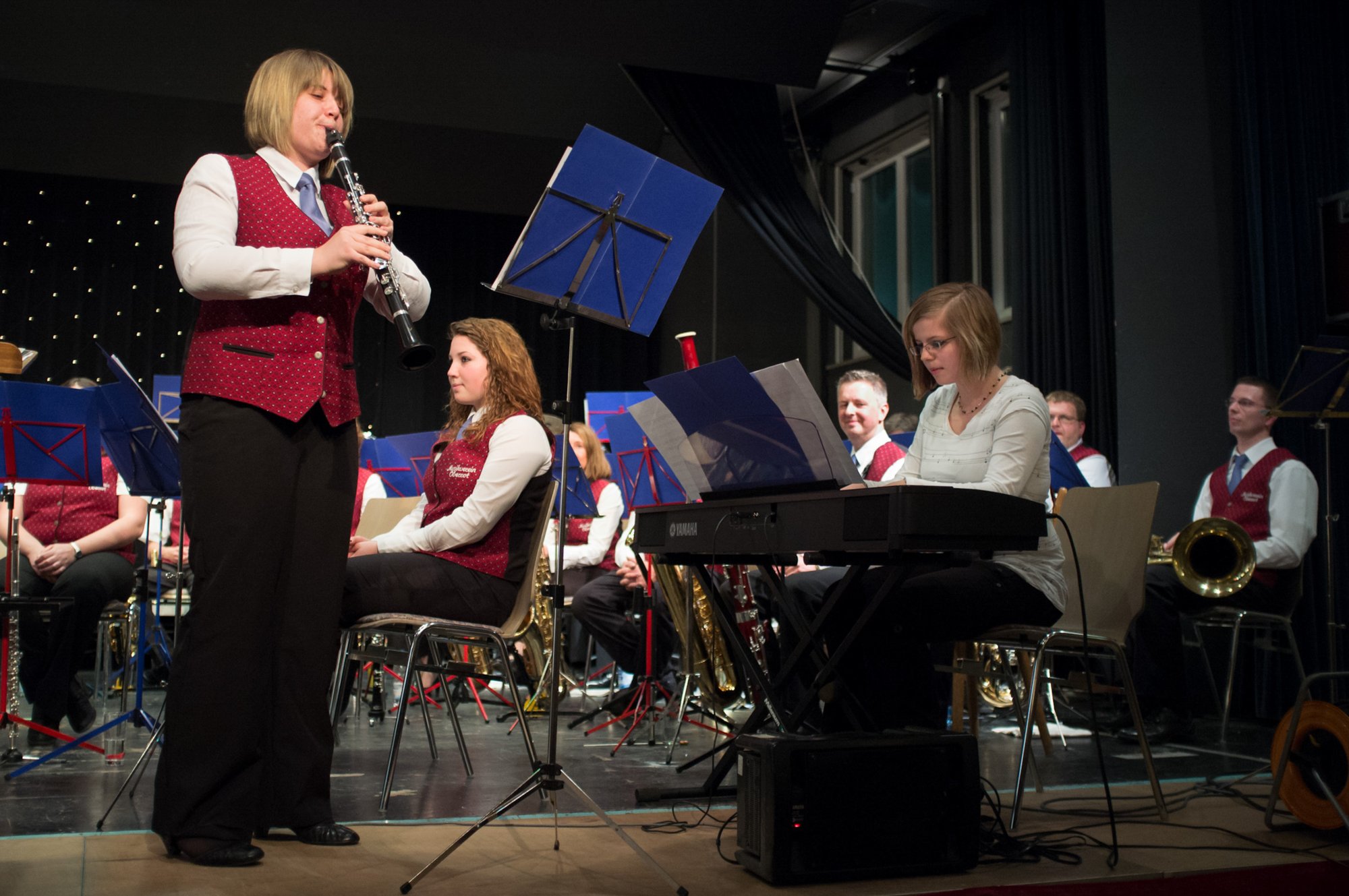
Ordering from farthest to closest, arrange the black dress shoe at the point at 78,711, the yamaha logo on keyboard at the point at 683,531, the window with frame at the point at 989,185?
1. the window with frame at the point at 989,185
2. the black dress shoe at the point at 78,711
3. the yamaha logo on keyboard at the point at 683,531

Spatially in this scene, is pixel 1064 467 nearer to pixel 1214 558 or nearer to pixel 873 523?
pixel 1214 558

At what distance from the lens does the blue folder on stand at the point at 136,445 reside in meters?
A: 3.14

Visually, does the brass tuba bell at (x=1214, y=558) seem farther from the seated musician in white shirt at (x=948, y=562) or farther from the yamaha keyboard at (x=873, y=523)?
the yamaha keyboard at (x=873, y=523)

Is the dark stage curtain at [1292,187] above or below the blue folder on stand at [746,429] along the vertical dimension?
above

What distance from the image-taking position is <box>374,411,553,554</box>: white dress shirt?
10.1ft

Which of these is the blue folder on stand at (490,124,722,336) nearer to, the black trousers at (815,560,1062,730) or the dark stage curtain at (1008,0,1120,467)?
the black trousers at (815,560,1062,730)

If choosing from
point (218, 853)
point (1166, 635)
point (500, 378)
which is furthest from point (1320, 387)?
point (218, 853)

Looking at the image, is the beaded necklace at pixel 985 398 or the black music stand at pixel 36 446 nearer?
the beaded necklace at pixel 985 398

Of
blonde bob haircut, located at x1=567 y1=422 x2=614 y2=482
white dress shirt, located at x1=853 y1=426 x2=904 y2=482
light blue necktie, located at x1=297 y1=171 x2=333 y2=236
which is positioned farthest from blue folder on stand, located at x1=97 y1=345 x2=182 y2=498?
blonde bob haircut, located at x1=567 y1=422 x2=614 y2=482

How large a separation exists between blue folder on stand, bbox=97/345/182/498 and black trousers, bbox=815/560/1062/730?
182 cm

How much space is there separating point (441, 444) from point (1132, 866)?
7.33 ft

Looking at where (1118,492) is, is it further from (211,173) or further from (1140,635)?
(211,173)

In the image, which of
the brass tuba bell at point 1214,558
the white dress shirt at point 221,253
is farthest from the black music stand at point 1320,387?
the white dress shirt at point 221,253

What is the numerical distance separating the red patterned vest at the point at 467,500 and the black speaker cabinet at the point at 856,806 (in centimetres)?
112
